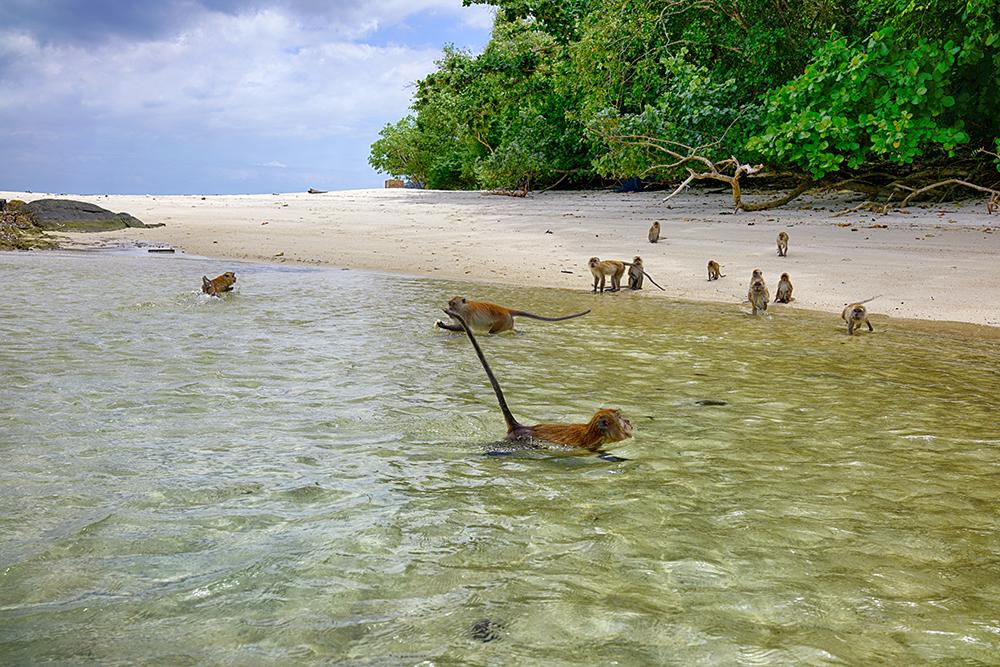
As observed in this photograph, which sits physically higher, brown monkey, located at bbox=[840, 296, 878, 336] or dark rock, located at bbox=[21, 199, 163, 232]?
dark rock, located at bbox=[21, 199, 163, 232]

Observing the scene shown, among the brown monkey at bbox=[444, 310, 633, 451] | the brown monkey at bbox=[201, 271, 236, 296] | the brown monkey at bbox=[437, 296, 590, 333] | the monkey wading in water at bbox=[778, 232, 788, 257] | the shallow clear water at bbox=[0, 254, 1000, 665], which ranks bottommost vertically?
the shallow clear water at bbox=[0, 254, 1000, 665]

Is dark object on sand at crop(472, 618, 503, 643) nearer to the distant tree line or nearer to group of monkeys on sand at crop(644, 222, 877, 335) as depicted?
group of monkeys on sand at crop(644, 222, 877, 335)

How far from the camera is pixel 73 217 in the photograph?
21.0 meters

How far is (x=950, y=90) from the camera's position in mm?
17047

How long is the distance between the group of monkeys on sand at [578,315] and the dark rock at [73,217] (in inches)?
477

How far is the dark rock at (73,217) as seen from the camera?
2062 centimetres

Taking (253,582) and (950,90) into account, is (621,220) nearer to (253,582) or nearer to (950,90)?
(950,90)

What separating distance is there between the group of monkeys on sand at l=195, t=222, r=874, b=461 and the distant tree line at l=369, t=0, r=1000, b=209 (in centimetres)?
427

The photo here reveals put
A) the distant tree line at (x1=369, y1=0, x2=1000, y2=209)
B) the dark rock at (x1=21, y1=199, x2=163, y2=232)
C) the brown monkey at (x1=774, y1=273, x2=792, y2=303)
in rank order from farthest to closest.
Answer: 1. the dark rock at (x1=21, y1=199, x2=163, y2=232)
2. the distant tree line at (x1=369, y1=0, x2=1000, y2=209)
3. the brown monkey at (x1=774, y1=273, x2=792, y2=303)

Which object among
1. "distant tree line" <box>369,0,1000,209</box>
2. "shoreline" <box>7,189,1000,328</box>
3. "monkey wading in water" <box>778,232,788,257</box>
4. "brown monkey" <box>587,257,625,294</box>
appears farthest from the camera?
"distant tree line" <box>369,0,1000,209</box>

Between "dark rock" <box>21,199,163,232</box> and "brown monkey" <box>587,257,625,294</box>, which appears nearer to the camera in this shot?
"brown monkey" <box>587,257,625,294</box>

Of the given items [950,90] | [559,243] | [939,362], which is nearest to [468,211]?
[559,243]

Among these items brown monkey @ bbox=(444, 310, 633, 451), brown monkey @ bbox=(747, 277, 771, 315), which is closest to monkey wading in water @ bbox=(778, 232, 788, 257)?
brown monkey @ bbox=(747, 277, 771, 315)

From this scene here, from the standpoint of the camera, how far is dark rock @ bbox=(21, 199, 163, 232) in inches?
812
